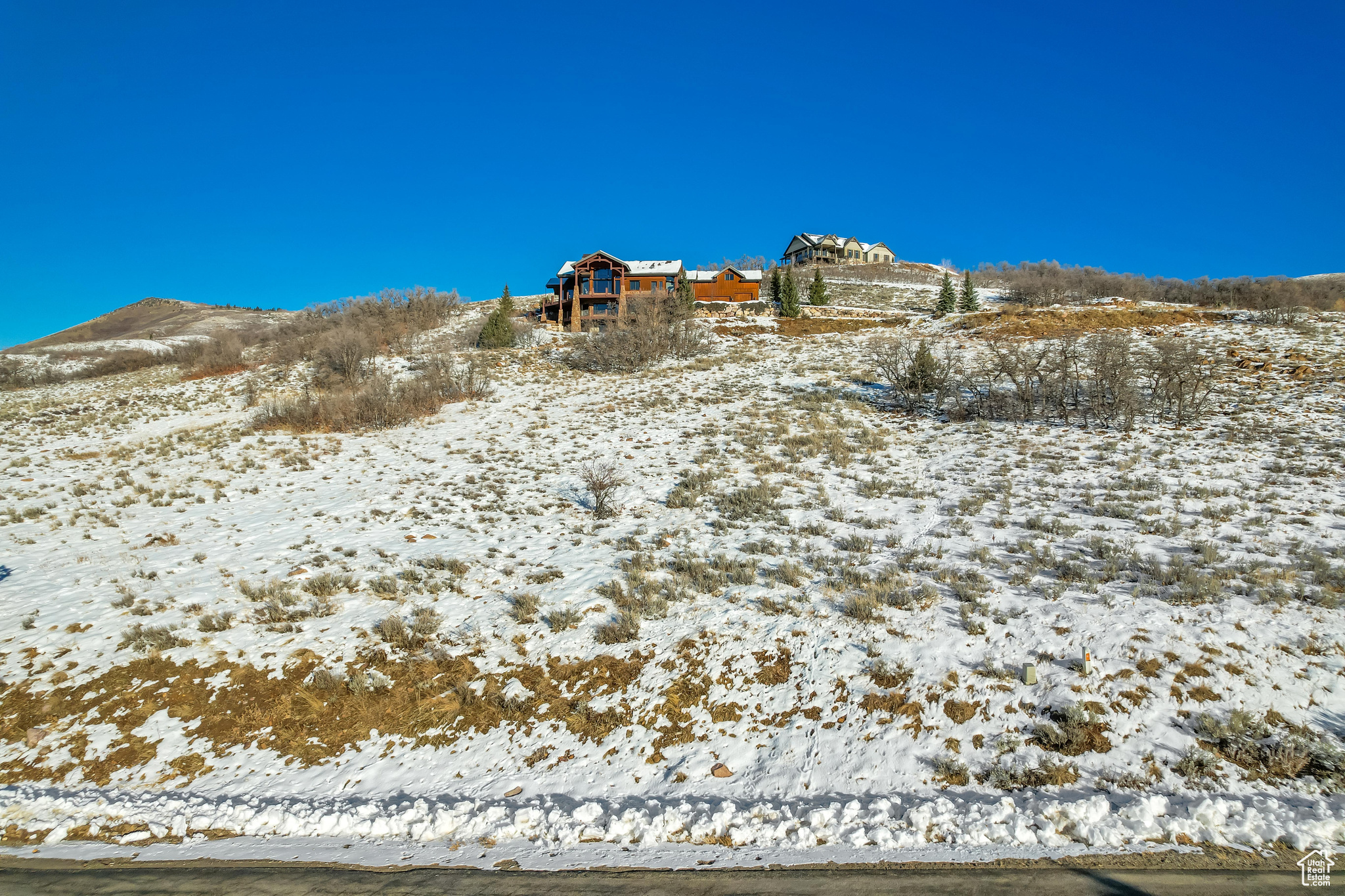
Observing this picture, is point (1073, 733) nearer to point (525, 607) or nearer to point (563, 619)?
point (563, 619)

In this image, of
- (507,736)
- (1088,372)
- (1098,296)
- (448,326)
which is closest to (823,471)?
(507,736)

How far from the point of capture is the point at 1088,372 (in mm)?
21922

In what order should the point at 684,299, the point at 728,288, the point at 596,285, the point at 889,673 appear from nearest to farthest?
the point at 889,673
the point at 684,299
the point at 596,285
the point at 728,288

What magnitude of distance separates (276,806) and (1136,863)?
323 inches

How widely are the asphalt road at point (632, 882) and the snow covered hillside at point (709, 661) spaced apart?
8.4 inches

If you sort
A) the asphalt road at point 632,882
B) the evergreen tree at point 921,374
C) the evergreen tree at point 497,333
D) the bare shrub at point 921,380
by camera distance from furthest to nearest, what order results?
1. the evergreen tree at point 497,333
2. the evergreen tree at point 921,374
3. the bare shrub at point 921,380
4. the asphalt road at point 632,882

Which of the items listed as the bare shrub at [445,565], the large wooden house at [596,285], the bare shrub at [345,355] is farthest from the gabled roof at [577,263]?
the bare shrub at [445,565]

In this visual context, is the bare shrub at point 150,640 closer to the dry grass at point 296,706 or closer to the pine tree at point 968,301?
the dry grass at point 296,706

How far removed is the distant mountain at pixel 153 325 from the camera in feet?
210

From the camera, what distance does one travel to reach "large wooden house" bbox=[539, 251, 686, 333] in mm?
47125

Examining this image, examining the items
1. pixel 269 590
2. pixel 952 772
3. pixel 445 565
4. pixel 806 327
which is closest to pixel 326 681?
pixel 445 565

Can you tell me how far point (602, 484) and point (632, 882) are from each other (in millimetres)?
9396

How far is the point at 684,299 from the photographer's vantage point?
41250mm

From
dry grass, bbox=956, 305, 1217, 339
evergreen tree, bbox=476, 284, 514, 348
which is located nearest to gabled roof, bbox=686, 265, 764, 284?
evergreen tree, bbox=476, 284, 514, 348
